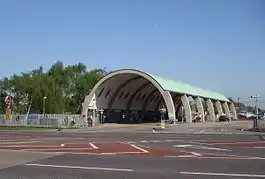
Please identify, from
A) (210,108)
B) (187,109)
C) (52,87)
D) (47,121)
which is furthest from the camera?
(210,108)

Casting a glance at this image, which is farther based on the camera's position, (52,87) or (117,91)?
(52,87)

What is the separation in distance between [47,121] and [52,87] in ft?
80.1

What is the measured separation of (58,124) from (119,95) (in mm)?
20539

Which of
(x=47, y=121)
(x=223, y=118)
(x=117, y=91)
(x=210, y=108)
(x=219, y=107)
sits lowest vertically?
(x=47, y=121)

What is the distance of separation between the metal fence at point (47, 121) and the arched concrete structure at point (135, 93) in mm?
6620

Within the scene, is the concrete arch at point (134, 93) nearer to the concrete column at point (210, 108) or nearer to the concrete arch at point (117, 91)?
the concrete arch at point (117, 91)

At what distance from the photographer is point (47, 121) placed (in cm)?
6278

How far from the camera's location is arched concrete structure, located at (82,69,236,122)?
69.6 metres

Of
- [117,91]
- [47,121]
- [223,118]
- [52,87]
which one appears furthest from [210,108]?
[47,121]

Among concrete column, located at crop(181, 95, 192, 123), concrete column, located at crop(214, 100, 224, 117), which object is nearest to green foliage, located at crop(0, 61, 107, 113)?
concrete column, located at crop(181, 95, 192, 123)

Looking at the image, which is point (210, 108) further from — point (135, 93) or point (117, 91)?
point (117, 91)

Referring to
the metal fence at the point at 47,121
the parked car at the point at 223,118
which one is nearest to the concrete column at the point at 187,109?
the metal fence at the point at 47,121

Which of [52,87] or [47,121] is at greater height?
[52,87]

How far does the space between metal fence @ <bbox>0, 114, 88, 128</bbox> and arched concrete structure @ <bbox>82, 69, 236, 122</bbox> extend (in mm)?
6620
